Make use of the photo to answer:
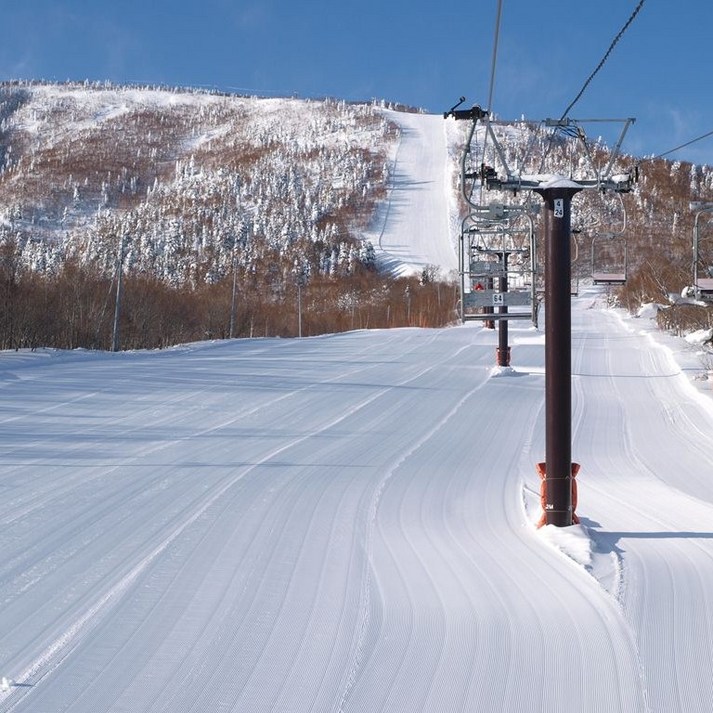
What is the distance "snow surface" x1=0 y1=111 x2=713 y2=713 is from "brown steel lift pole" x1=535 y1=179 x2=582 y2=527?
265 mm

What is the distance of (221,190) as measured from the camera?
144125 millimetres

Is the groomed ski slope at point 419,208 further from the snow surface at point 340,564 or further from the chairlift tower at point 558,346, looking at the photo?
the chairlift tower at point 558,346

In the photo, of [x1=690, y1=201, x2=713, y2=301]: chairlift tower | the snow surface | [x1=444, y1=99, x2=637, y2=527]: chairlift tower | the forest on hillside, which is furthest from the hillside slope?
the forest on hillside

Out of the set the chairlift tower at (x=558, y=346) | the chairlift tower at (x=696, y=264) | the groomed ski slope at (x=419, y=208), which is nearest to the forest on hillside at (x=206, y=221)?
the groomed ski slope at (x=419, y=208)

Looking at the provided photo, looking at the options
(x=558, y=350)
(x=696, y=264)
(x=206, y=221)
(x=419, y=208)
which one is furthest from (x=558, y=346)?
(x=419, y=208)

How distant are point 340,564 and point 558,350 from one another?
6.89ft

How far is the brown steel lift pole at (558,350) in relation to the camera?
5.68 m

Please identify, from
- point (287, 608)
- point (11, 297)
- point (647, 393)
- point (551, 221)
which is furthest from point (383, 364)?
point (11, 297)

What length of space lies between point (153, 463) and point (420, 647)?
4.58 metres

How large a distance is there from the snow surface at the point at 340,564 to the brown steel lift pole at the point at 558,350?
27cm

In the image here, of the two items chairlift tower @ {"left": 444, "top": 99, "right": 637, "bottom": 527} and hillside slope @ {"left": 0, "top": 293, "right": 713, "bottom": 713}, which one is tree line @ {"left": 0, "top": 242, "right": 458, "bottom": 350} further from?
chairlift tower @ {"left": 444, "top": 99, "right": 637, "bottom": 527}

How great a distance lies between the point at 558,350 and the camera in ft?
18.8

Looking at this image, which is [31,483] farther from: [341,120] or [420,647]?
[341,120]

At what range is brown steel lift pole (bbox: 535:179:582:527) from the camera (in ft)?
18.6
